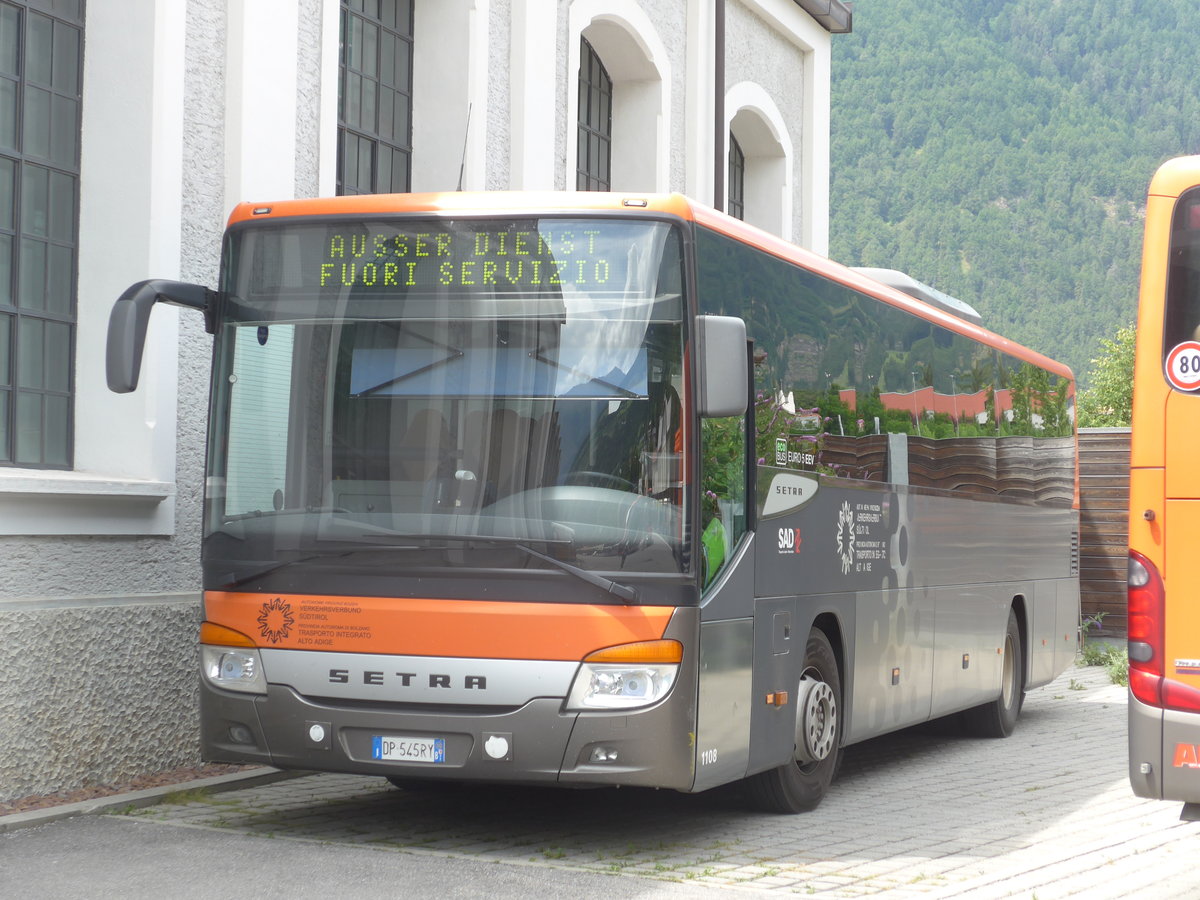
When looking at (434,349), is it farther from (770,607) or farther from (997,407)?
(997,407)

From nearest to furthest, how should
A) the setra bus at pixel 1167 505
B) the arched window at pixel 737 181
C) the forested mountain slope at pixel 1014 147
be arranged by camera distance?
the setra bus at pixel 1167 505 → the arched window at pixel 737 181 → the forested mountain slope at pixel 1014 147

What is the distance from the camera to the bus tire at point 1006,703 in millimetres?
13148

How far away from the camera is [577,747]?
23.7ft

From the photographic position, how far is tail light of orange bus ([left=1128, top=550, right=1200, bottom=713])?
6262 millimetres

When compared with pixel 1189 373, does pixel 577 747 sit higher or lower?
lower

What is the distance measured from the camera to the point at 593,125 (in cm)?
1681

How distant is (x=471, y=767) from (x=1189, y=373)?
339 centimetres

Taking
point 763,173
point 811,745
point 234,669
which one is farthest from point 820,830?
point 763,173

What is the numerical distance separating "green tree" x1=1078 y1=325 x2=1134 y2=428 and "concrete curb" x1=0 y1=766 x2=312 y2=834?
82972mm

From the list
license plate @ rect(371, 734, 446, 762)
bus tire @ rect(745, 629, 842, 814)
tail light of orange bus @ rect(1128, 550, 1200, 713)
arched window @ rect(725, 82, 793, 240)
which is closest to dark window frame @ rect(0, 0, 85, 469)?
license plate @ rect(371, 734, 446, 762)

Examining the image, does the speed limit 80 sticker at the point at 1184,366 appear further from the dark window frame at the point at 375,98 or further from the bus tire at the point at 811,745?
the dark window frame at the point at 375,98

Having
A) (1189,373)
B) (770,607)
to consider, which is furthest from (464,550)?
(1189,373)

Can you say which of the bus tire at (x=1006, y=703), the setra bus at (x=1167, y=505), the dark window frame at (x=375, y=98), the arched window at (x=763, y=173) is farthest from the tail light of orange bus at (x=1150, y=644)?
the arched window at (x=763, y=173)

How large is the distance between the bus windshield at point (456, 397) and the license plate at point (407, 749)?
0.78 m
